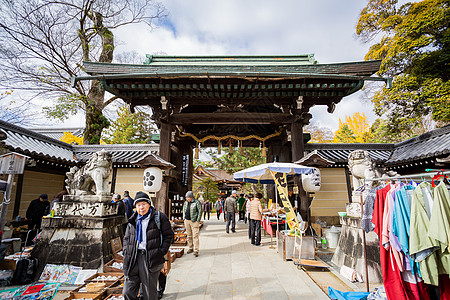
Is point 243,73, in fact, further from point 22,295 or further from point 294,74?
point 22,295

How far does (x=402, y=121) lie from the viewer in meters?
11.3

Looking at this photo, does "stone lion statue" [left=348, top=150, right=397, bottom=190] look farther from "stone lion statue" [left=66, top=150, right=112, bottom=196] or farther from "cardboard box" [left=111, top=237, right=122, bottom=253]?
"stone lion statue" [left=66, top=150, right=112, bottom=196]

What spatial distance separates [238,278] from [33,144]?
10.6 metres

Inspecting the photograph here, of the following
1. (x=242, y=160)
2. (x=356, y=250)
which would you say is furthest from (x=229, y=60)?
(x=242, y=160)

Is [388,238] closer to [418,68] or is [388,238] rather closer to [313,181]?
[313,181]

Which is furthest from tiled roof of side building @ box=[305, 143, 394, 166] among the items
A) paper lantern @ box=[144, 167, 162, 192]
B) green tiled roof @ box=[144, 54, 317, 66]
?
paper lantern @ box=[144, 167, 162, 192]

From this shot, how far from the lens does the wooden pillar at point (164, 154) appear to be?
26.9 feet

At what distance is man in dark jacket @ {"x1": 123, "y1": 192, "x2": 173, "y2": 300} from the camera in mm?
2768

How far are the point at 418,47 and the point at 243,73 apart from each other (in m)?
11.3

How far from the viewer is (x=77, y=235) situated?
4902mm

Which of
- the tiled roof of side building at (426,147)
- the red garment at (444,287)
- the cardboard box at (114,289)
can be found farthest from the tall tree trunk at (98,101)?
the tiled roof of side building at (426,147)

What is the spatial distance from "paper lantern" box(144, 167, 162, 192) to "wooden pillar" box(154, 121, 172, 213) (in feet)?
1.94

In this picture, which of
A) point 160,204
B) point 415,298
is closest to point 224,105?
point 160,204

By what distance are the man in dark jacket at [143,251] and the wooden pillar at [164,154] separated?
5.42 m
